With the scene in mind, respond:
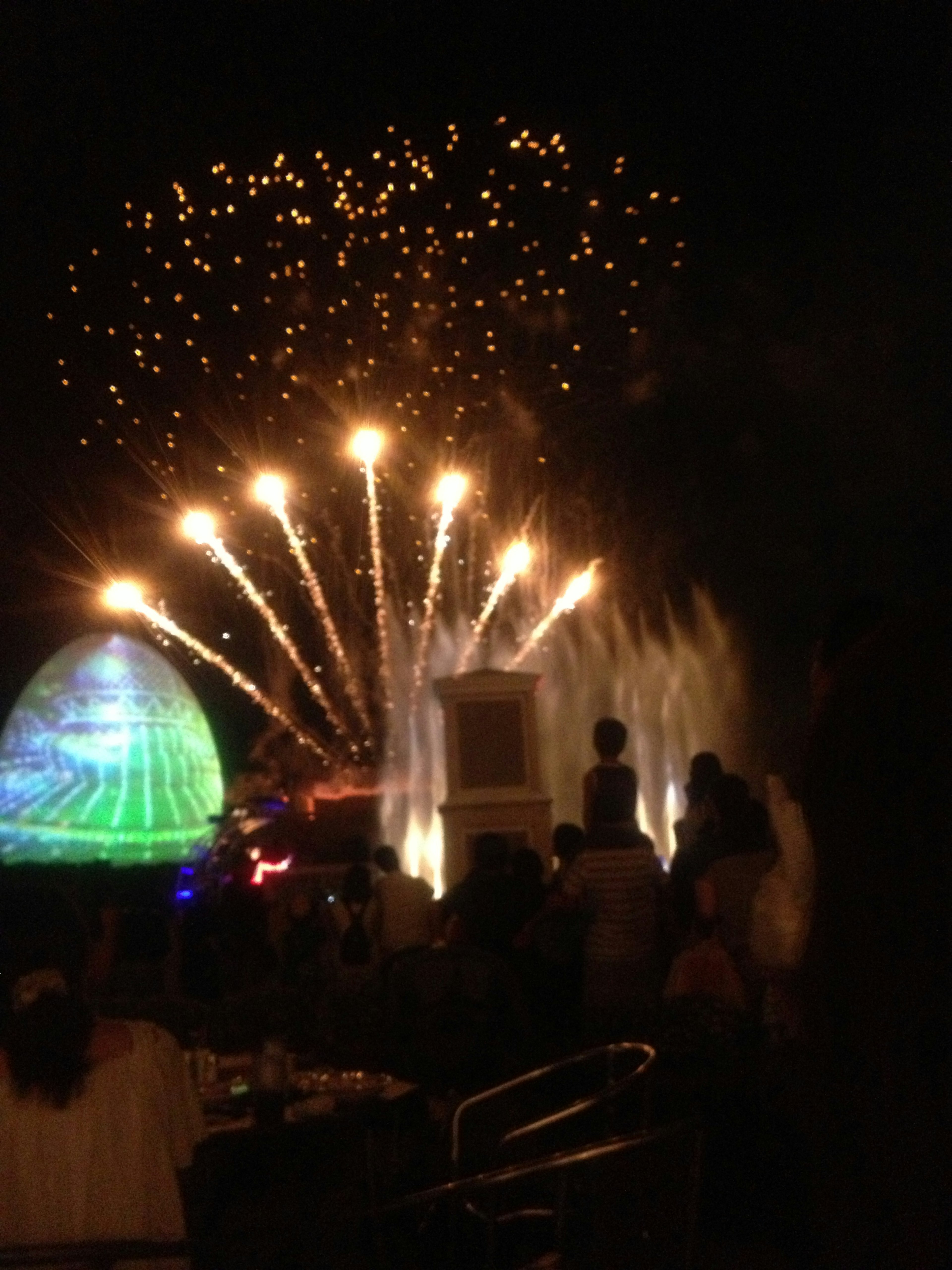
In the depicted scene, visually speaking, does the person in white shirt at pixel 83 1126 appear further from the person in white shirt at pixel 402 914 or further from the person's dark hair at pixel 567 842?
the person in white shirt at pixel 402 914

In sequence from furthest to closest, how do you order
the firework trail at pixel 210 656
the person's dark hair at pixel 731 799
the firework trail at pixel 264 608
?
the firework trail at pixel 210 656
the firework trail at pixel 264 608
the person's dark hair at pixel 731 799

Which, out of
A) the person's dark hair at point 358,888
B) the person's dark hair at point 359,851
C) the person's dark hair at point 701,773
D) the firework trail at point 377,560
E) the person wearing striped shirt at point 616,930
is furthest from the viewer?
the firework trail at point 377,560

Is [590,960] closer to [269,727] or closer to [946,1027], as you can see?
[946,1027]

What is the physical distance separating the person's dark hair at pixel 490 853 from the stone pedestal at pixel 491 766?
4.19 meters

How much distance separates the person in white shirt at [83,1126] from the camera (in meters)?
3.82

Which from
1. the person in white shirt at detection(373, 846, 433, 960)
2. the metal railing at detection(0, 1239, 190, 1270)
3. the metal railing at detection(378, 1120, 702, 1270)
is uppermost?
the person in white shirt at detection(373, 846, 433, 960)

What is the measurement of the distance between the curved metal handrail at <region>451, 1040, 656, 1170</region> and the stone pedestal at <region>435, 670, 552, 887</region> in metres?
7.27

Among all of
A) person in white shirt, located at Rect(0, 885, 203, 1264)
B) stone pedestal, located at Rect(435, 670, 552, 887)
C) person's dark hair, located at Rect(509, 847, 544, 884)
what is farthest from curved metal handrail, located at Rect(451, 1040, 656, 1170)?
stone pedestal, located at Rect(435, 670, 552, 887)

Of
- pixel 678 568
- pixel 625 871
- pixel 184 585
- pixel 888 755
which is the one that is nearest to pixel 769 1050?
pixel 625 871

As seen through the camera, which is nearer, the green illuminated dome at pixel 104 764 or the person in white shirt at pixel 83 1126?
the person in white shirt at pixel 83 1126

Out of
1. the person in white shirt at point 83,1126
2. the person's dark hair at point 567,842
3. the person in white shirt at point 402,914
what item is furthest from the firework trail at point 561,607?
the person in white shirt at point 83,1126

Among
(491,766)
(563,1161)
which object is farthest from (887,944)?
(491,766)

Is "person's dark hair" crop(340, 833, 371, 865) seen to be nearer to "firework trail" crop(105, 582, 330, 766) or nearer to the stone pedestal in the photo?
the stone pedestal

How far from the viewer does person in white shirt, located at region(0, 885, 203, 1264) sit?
3816 millimetres
